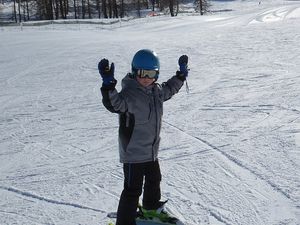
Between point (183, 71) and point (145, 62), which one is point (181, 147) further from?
point (145, 62)

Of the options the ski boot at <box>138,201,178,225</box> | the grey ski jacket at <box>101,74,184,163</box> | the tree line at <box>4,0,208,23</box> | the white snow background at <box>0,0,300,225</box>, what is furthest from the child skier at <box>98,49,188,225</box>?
the tree line at <box>4,0,208,23</box>

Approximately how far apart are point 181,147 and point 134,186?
2.85 meters

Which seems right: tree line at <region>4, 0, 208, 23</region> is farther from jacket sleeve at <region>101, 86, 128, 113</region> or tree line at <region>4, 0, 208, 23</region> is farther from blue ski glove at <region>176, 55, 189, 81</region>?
jacket sleeve at <region>101, 86, 128, 113</region>

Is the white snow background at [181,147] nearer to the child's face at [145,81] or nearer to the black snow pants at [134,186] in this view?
the black snow pants at [134,186]

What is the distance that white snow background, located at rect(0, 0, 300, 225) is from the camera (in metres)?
4.63

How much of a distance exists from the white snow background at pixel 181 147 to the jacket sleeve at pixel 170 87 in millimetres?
1263

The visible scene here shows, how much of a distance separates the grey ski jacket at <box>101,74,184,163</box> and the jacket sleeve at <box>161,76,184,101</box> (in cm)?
9

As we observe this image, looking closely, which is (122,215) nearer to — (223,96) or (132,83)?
(132,83)

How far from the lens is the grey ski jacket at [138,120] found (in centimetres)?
357

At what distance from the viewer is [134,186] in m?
3.80

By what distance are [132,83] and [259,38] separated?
17640 mm

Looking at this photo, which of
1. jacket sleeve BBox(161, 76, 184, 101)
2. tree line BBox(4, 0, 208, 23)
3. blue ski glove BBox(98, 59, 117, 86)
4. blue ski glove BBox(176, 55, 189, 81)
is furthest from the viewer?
tree line BBox(4, 0, 208, 23)

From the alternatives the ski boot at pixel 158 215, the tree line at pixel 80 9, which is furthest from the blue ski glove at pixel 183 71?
the tree line at pixel 80 9

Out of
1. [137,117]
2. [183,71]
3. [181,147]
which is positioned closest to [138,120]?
[137,117]
